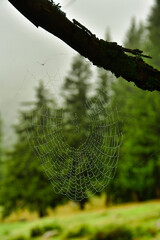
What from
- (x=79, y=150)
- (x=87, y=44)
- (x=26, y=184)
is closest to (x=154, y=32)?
(x=26, y=184)

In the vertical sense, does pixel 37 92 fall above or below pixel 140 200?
above

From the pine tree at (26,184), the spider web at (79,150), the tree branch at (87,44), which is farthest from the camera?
the pine tree at (26,184)

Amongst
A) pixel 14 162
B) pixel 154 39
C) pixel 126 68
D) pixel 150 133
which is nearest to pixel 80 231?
pixel 150 133

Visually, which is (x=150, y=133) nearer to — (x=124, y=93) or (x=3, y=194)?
(x=124, y=93)

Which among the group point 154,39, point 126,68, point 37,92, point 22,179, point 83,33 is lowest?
point 22,179

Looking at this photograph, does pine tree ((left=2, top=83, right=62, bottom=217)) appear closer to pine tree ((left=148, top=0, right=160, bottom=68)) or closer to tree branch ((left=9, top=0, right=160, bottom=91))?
pine tree ((left=148, top=0, right=160, bottom=68))

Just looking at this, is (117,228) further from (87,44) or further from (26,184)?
(26,184)

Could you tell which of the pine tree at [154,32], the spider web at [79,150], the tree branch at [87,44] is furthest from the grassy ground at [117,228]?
the pine tree at [154,32]

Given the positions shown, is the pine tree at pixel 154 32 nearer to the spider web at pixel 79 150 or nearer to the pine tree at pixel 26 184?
the pine tree at pixel 26 184

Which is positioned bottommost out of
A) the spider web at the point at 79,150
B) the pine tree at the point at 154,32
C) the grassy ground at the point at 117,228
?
the grassy ground at the point at 117,228
